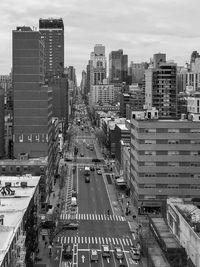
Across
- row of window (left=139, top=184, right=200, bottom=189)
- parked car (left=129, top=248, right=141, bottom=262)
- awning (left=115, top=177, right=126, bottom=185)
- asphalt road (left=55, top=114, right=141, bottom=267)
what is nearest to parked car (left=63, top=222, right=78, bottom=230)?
asphalt road (left=55, top=114, right=141, bottom=267)

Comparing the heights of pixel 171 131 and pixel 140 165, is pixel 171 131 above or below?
above

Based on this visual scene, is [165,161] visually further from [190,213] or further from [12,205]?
[12,205]

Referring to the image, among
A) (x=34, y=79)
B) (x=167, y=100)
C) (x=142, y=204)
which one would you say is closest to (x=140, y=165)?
(x=142, y=204)

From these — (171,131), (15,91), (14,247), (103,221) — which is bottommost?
(103,221)

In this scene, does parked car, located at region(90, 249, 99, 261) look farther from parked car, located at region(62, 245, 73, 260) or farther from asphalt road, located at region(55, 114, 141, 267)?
parked car, located at region(62, 245, 73, 260)

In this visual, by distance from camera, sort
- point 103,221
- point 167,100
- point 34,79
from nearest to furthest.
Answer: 1. point 103,221
2. point 34,79
3. point 167,100

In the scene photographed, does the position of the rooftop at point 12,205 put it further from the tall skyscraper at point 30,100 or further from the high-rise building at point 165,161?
the tall skyscraper at point 30,100

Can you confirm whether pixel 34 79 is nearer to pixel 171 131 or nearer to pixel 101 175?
pixel 171 131

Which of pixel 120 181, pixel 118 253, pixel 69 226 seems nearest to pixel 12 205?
pixel 118 253
